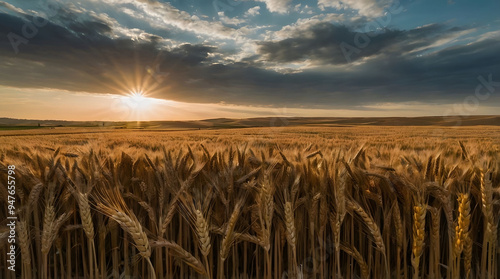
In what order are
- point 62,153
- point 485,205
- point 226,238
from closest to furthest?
1. point 226,238
2. point 485,205
3. point 62,153

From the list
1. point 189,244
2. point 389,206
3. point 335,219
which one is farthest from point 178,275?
point 389,206

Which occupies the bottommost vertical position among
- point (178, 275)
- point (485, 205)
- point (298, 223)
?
point (178, 275)

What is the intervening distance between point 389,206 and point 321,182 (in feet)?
2.17

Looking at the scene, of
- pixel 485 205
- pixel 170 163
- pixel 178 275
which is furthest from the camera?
pixel 178 275

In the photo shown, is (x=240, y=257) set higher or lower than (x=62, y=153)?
lower

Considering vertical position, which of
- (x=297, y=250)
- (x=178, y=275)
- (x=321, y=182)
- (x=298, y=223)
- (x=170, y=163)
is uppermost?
(x=170, y=163)

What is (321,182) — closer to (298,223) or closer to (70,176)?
(298,223)

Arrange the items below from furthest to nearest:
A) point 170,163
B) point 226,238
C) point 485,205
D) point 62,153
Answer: point 62,153 → point 170,163 → point 485,205 → point 226,238

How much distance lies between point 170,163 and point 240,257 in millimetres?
1111

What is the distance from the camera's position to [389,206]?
2.45 m

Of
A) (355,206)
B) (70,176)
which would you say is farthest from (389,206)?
(70,176)

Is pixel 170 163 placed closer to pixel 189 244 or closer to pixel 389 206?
pixel 189 244

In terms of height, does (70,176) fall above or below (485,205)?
above

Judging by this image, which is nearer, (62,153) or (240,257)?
(240,257)
